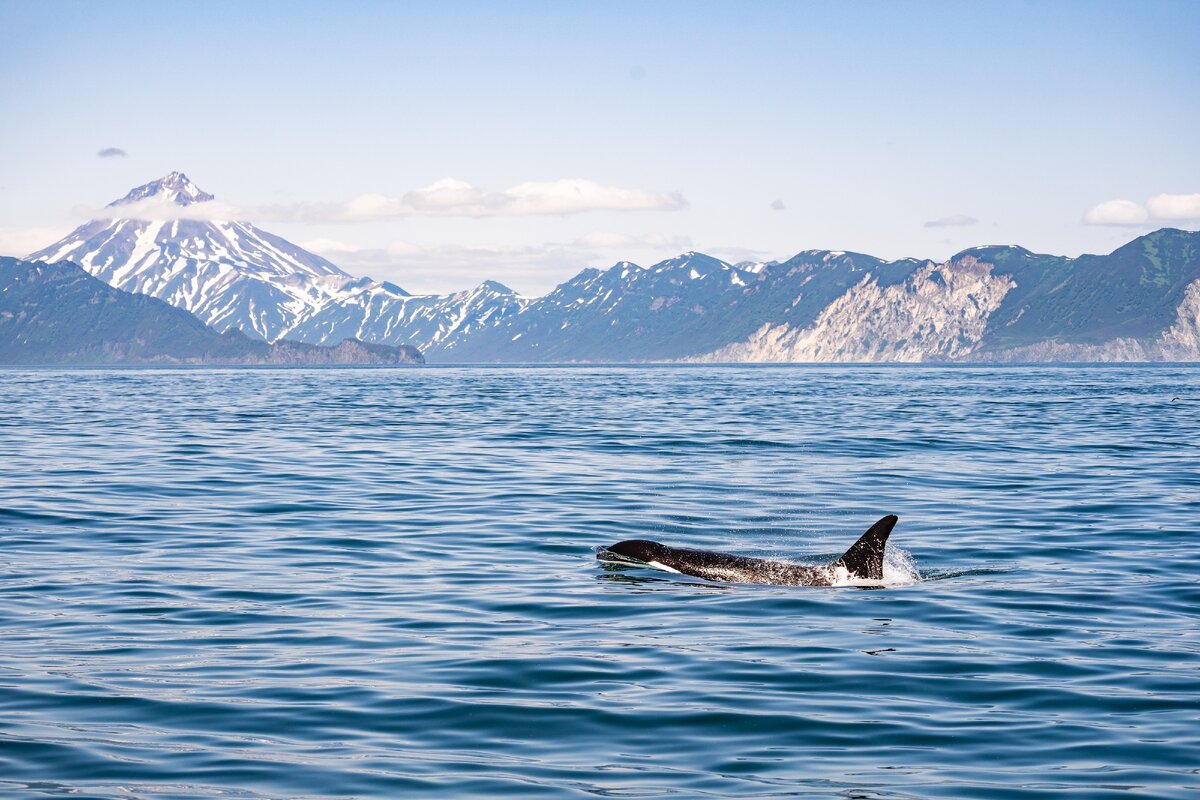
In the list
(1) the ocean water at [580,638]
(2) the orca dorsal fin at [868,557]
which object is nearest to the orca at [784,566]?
(2) the orca dorsal fin at [868,557]

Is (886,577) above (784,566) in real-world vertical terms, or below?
below

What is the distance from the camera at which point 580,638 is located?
15461 mm

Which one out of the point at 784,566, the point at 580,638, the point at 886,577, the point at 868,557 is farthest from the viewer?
the point at 784,566

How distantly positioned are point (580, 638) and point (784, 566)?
212 inches

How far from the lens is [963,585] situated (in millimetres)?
19250

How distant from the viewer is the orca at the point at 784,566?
19.4 meters

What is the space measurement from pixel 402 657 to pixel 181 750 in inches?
143

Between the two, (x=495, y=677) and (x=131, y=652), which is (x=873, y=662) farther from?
(x=131, y=652)

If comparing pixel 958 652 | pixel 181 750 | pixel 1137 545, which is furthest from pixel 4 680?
pixel 1137 545

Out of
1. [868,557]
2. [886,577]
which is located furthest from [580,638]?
[886,577]

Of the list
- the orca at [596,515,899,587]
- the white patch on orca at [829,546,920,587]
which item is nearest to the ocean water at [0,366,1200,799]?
the white patch on orca at [829,546,920,587]

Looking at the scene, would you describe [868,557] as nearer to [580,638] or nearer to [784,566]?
[784,566]

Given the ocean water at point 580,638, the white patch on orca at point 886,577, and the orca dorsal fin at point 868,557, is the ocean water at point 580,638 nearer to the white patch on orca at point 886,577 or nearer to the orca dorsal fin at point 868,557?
the white patch on orca at point 886,577

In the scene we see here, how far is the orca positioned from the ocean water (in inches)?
17.2
